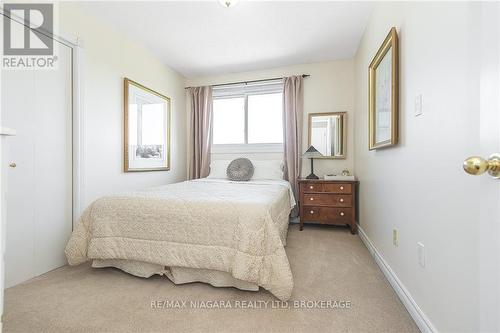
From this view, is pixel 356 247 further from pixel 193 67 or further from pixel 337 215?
pixel 193 67

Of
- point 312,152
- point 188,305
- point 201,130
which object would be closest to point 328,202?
point 312,152

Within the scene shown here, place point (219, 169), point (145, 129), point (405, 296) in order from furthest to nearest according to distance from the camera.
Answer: point (219, 169) < point (145, 129) < point (405, 296)

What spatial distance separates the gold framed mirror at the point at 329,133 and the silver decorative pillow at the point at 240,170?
1062mm

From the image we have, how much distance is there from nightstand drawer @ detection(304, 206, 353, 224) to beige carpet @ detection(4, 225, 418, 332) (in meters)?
0.99

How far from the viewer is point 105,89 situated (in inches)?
102

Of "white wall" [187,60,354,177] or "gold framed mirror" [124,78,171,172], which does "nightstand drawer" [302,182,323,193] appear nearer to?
"white wall" [187,60,354,177]

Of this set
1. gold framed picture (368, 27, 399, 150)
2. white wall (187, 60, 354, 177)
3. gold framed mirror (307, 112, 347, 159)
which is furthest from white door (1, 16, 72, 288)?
gold framed mirror (307, 112, 347, 159)

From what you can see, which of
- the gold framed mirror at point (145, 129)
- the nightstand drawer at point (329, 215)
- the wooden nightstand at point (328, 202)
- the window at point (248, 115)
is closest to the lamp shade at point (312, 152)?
the wooden nightstand at point (328, 202)

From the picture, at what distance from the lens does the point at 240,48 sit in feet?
10.3

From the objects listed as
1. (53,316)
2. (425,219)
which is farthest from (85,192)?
(425,219)

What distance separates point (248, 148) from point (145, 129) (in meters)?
1.59

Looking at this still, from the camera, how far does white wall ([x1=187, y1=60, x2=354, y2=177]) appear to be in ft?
11.5

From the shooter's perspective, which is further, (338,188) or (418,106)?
(338,188)

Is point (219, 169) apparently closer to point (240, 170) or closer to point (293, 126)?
point (240, 170)
